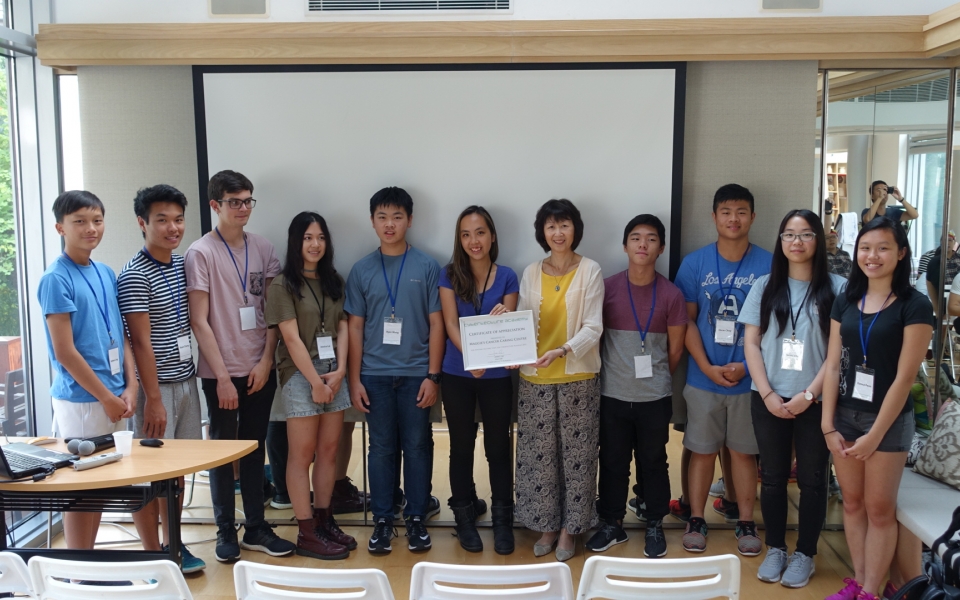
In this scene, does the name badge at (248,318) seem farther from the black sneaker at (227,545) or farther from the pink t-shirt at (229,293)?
the black sneaker at (227,545)

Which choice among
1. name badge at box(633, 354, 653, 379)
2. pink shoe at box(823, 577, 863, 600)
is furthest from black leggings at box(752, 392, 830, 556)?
name badge at box(633, 354, 653, 379)

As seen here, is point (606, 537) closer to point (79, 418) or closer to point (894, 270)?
point (894, 270)

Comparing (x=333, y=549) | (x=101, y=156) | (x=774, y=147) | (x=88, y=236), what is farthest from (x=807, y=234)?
(x=101, y=156)

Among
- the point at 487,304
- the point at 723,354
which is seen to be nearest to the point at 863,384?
the point at 723,354

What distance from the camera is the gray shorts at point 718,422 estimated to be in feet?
11.4

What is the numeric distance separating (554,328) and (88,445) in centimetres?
201

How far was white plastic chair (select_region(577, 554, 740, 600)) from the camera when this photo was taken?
1933 millimetres

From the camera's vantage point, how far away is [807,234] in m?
3.10

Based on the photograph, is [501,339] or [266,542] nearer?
[501,339]

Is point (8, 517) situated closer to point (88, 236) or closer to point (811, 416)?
point (88, 236)

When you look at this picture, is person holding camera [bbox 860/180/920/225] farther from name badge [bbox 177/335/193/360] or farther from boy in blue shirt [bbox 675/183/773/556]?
name badge [bbox 177/335/193/360]

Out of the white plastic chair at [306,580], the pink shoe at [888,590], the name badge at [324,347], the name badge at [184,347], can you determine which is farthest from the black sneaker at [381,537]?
the pink shoe at [888,590]

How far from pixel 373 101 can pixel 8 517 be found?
117 inches

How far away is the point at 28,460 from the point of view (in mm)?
2451
